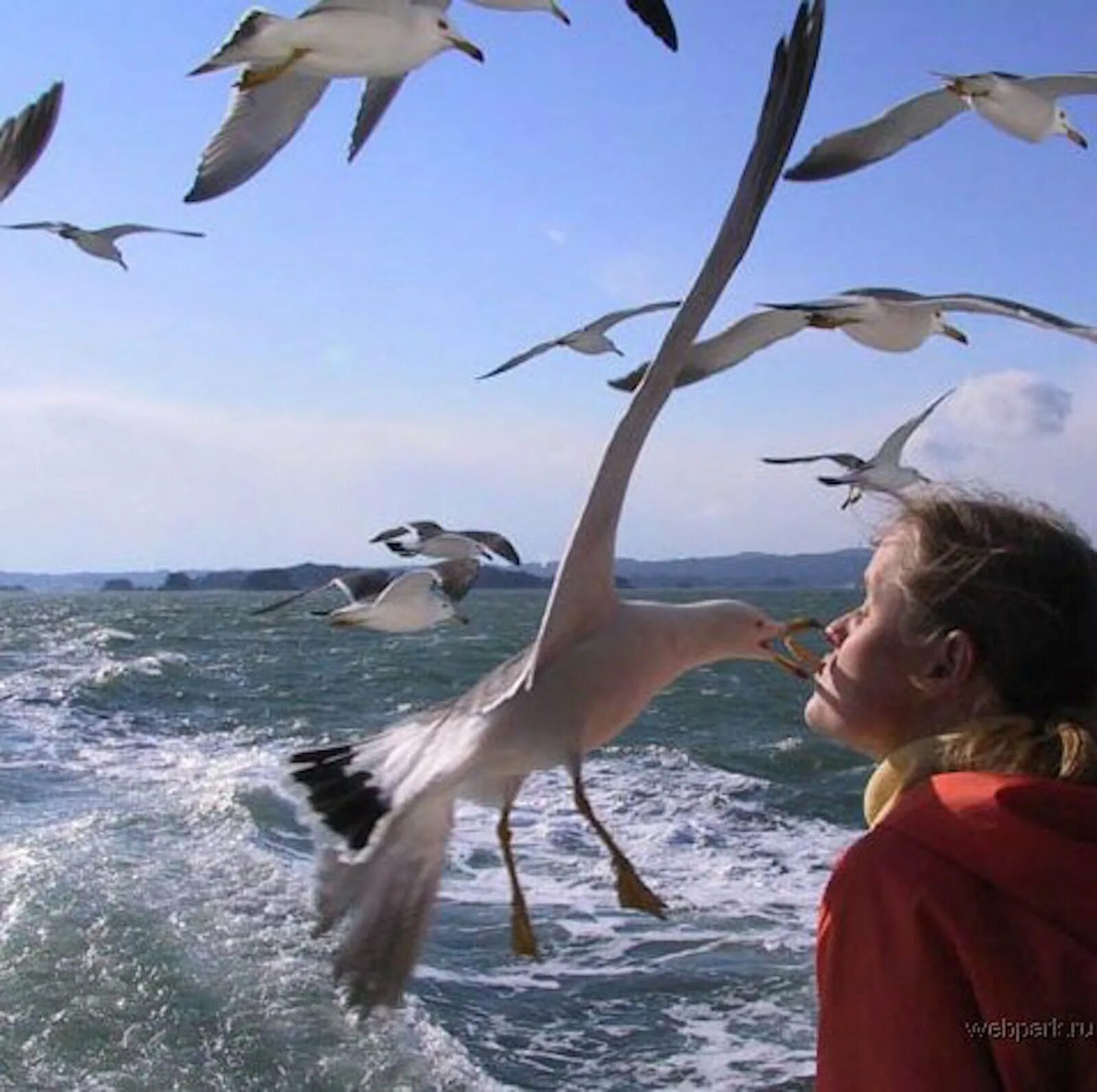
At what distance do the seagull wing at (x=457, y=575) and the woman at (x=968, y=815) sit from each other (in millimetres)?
3507

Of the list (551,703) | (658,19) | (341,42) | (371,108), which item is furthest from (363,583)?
(551,703)

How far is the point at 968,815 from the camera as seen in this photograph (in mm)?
1251

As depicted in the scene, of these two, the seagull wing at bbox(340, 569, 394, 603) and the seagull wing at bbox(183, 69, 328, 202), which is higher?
the seagull wing at bbox(183, 69, 328, 202)

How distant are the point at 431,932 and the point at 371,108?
9.89 feet

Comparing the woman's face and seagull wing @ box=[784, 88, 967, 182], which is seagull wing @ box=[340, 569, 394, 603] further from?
the woman's face

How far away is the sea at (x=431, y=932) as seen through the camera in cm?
621

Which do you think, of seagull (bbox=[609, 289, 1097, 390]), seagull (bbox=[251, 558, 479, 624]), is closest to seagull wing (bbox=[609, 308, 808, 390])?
seagull (bbox=[609, 289, 1097, 390])

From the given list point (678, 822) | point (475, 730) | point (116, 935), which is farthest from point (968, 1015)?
point (678, 822)

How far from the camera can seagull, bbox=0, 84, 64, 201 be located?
3846 millimetres

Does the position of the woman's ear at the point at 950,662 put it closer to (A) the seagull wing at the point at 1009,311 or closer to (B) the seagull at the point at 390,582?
(A) the seagull wing at the point at 1009,311

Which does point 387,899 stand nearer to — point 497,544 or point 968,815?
point 968,815

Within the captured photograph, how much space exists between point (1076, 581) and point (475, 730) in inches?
30.4

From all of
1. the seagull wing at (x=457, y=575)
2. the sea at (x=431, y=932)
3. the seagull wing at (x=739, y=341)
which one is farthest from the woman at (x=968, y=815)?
the seagull wing at (x=457, y=575)

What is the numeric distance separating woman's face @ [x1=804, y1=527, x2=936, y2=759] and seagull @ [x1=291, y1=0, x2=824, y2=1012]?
0.32m
